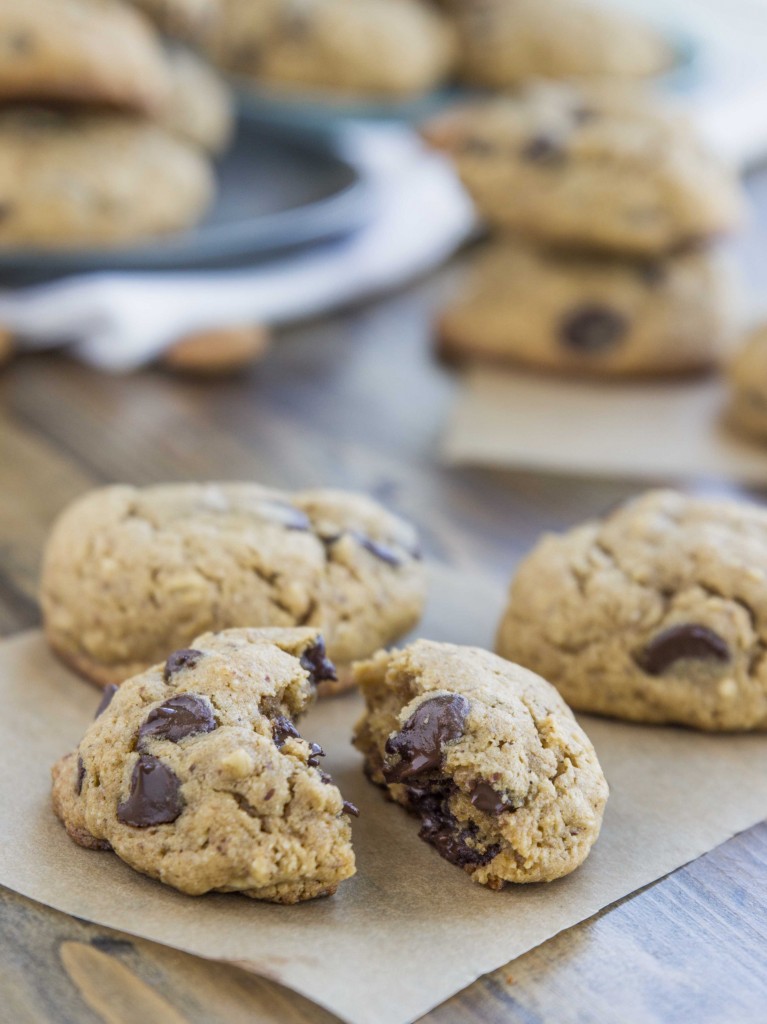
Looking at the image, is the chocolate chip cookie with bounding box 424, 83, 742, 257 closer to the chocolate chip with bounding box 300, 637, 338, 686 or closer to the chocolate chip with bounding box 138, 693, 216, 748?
the chocolate chip with bounding box 300, 637, 338, 686

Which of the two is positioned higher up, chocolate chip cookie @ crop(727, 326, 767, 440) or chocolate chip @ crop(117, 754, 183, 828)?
chocolate chip cookie @ crop(727, 326, 767, 440)

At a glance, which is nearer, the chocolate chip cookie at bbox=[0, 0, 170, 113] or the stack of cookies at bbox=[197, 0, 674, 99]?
the chocolate chip cookie at bbox=[0, 0, 170, 113]

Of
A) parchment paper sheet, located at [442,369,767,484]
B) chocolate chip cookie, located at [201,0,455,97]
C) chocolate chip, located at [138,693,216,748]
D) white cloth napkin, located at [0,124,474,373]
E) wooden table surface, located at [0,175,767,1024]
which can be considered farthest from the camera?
chocolate chip cookie, located at [201,0,455,97]

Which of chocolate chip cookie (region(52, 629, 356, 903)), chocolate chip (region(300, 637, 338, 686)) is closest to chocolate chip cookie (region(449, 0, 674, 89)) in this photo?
chocolate chip (region(300, 637, 338, 686))

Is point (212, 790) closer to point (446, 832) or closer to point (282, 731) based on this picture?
point (282, 731)

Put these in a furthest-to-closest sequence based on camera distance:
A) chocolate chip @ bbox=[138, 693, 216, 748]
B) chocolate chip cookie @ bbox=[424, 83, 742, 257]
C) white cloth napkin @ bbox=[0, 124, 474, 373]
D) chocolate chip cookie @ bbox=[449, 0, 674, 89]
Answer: chocolate chip cookie @ bbox=[449, 0, 674, 89]
white cloth napkin @ bbox=[0, 124, 474, 373]
chocolate chip cookie @ bbox=[424, 83, 742, 257]
chocolate chip @ bbox=[138, 693, 216, 748]
